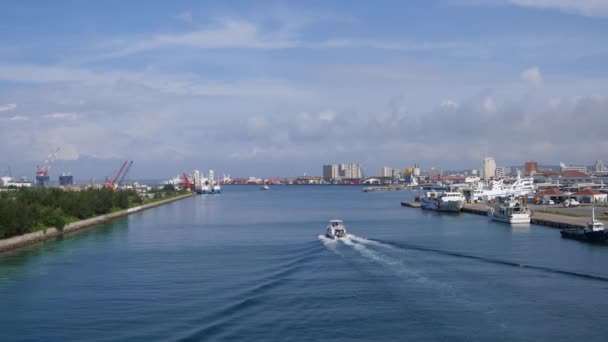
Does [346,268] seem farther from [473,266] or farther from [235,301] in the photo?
[235,301]

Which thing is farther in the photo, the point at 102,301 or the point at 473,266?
the point at 473,266

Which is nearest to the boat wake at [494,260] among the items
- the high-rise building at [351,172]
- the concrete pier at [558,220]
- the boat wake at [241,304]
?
the boat wake at [241,304]

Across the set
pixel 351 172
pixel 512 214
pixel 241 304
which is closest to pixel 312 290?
pixel 241 304

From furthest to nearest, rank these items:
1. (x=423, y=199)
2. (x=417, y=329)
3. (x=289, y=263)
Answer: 1. (x=423, y=199)
2. (x=289, y=263)
3. (x=417, y=329)

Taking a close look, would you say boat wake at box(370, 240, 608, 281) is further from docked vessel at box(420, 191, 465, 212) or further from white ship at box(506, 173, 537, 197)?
white ship at box(506, 173, 537, 197)

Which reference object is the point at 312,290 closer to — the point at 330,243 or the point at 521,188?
the point at 330,243

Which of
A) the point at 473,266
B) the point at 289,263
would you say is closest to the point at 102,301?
the point at 289,263

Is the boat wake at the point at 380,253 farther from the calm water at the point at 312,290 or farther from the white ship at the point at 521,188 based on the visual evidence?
the white ship at the point at 521,188
